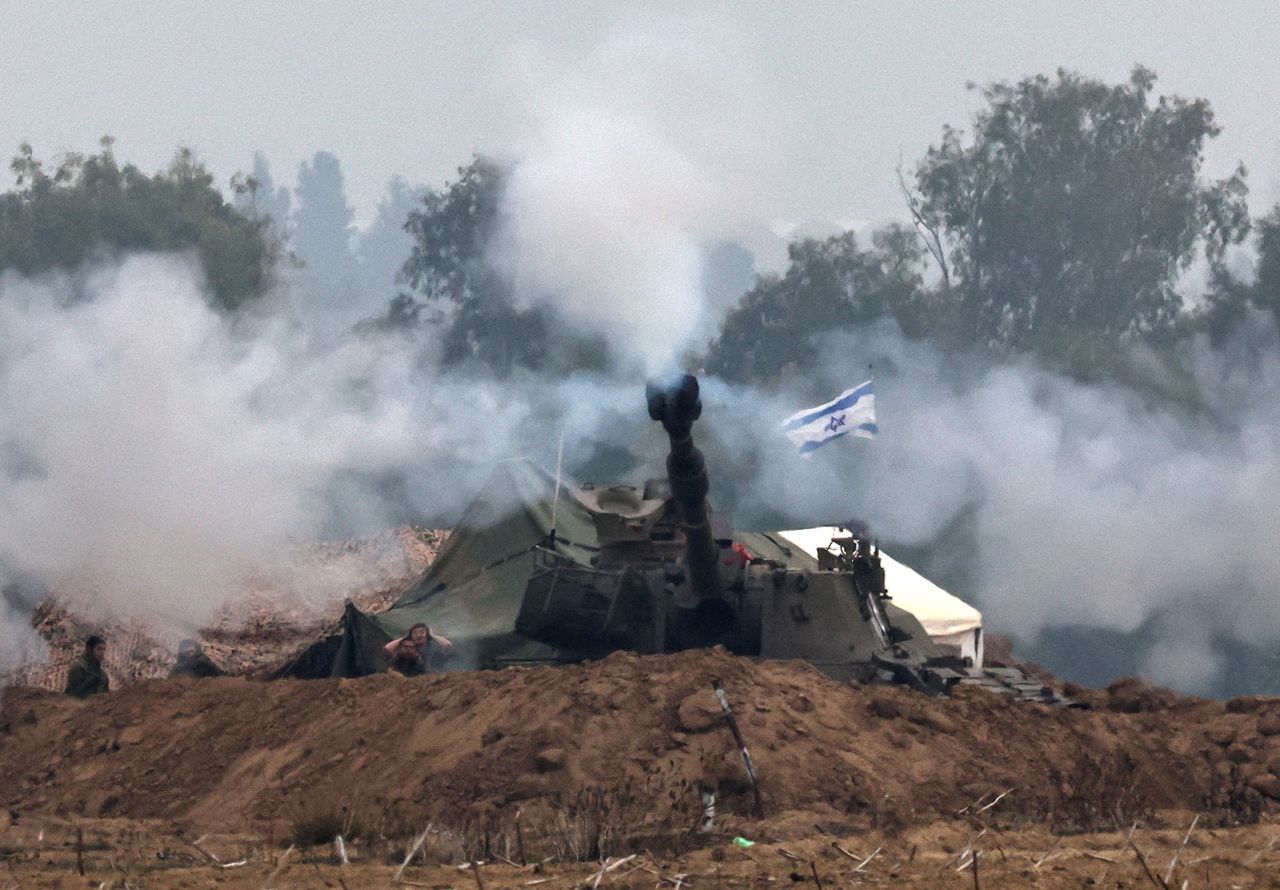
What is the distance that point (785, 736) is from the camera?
51.2 feet

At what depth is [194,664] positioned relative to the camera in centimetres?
2508

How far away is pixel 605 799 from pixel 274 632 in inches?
514

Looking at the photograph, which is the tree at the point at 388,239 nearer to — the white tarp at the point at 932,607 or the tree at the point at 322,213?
the tree at the point at 322,213

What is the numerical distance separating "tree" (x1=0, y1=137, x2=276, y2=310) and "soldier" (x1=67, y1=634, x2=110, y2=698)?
95.7ft

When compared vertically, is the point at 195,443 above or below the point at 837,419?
below

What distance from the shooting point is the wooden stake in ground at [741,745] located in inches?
Answer: 572

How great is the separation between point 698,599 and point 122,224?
121 ft

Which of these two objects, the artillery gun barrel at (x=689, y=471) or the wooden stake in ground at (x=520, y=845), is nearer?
the wooden stake in ground at (x=520, y=845)

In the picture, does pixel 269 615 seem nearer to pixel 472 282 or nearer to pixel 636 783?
pixel 636 783

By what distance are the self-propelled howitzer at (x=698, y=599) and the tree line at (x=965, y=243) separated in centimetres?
2885

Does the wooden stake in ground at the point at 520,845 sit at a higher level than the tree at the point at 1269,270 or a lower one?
lower

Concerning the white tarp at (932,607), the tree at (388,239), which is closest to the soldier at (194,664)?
the white tarp at (932,607)

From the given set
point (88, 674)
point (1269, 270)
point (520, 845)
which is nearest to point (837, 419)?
point (88, 674)

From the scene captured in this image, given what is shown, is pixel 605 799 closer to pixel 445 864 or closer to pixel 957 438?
pixel 445 864
